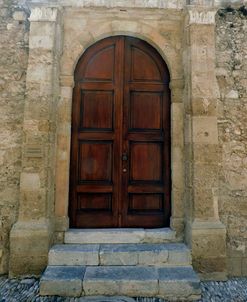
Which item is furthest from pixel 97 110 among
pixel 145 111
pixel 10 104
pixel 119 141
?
pixel 10 104

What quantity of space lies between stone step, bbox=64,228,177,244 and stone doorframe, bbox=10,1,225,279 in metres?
0.13

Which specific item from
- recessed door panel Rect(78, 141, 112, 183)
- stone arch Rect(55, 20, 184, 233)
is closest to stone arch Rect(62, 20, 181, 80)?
stone arch Rect(55, 20, 184, 233)

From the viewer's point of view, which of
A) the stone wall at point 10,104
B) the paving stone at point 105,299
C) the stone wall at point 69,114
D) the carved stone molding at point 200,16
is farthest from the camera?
the carved stone molding at point 200,16

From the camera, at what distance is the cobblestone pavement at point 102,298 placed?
2576 millimetres

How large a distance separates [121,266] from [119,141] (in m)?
1.55

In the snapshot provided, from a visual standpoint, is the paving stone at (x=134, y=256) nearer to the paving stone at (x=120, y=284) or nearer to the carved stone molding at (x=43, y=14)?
the paving stone at (x=120, y=284)

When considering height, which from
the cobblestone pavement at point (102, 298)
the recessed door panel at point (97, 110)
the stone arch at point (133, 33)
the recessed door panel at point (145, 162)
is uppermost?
the stone arch at point (133, 33)

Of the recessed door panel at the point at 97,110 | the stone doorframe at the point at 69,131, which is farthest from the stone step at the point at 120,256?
the recessed door panel at the point at 97,110

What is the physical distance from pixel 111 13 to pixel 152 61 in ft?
2.75

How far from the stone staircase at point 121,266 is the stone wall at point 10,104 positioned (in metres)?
0.74

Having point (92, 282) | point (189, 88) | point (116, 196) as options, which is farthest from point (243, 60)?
point (92, 282)

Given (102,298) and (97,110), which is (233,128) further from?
(102,298)

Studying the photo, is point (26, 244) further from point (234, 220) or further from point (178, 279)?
point (234, 220)

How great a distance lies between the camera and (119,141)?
11.4 feet
